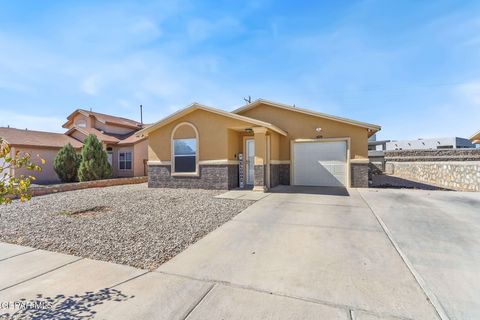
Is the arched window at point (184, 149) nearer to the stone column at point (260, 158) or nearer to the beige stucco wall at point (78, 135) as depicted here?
the stone column at point (260, 158)

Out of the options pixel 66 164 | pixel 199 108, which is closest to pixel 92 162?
pixel 66 164

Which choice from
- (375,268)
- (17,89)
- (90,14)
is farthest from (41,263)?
(17,89)

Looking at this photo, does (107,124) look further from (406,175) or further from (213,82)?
(406,175)

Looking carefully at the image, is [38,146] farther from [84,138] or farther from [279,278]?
[279,278]

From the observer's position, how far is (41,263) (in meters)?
3.64

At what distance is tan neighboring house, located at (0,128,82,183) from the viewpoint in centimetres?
1592

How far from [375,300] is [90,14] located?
1019 centimetres

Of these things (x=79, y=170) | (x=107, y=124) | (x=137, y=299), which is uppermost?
(x=107, y=124)

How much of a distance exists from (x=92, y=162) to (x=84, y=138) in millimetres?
6929

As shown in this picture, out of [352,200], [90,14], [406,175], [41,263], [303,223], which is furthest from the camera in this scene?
[406,175]

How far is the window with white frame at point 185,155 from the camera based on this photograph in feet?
38.1

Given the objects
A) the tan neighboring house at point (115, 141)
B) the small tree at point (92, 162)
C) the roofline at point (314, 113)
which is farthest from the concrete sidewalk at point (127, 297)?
the tan neighboring house at point (115, 141)

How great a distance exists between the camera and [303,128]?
12773 millimetres

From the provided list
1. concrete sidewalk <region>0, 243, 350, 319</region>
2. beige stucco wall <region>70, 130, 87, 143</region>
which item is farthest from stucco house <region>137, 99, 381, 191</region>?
beige stucco wall <region>70, 130, 87, 143</region>
